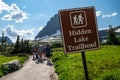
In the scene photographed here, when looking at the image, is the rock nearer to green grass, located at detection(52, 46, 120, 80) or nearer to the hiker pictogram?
green grass, located at detection(52, 46, 120, 80)

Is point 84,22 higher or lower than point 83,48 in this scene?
higher

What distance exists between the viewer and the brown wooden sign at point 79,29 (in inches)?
308

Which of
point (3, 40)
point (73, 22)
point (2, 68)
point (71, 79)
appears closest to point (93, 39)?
point (73, 22)

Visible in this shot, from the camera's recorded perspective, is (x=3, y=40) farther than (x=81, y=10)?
Yes

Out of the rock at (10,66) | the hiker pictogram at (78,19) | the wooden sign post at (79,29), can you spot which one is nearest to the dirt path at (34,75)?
the rock at (10,66)

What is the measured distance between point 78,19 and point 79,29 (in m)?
0.27

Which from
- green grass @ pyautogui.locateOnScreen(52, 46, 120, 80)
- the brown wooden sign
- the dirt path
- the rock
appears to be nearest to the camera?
the brown wooden sign

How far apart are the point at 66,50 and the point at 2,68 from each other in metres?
20.6

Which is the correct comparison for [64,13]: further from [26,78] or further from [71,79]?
[26,78]

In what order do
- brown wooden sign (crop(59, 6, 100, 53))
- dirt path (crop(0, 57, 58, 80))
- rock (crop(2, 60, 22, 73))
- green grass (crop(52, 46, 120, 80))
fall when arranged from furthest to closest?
1. rock (crop(2, 60, 22, 73))
2. dirt path (crop(0, 57, 58, 80))
3. green grass (crop(52, 46, 120, 80))
4. brown wooden sign (crop(59, 6, 100, 53))

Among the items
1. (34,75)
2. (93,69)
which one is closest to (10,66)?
(34,75)

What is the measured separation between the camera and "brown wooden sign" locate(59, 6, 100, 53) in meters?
7.83

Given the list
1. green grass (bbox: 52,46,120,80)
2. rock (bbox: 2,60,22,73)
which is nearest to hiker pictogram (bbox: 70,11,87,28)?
green grass (bbox: 52,46,120,80)

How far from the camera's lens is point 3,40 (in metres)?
150
